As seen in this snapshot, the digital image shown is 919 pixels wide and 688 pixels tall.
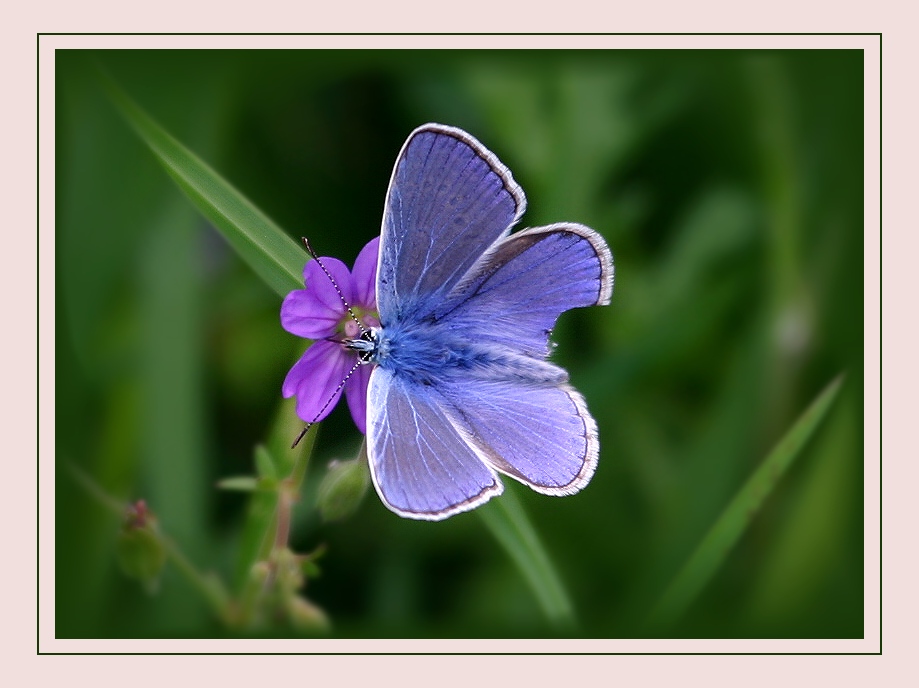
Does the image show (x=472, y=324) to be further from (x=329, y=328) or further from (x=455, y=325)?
(x=329, y=328)

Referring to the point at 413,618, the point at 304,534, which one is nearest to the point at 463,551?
the point at 413,618

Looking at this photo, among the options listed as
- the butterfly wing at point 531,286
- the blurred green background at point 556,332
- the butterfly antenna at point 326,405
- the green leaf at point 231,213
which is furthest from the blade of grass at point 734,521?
the green leaf at point 231,213

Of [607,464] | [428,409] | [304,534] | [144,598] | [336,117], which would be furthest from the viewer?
[336,117]

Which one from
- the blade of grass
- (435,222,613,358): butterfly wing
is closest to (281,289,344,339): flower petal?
(435,222,613,358): butterfly wing

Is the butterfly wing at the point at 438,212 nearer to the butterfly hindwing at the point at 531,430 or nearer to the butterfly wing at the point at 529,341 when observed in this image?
the butterfly wing at the point at 529,341

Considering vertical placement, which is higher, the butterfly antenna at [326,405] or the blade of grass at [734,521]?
the butterfly antenna at [326,405]

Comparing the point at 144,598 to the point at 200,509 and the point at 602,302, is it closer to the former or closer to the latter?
the point at 200,509

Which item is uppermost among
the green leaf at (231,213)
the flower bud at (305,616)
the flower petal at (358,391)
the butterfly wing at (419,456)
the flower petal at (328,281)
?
the green leaf at (231,213)

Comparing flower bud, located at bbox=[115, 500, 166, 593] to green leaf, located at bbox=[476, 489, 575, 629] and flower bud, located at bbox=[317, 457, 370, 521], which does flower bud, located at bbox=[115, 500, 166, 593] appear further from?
green leaf, located at bbox=[476, 489, 575, 629]
